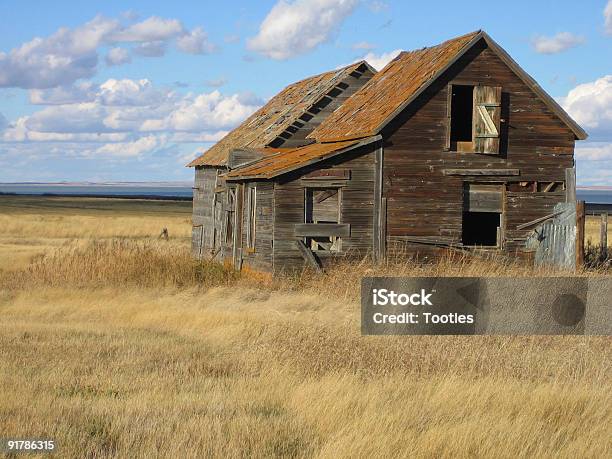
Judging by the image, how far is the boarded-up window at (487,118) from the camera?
22062 mm

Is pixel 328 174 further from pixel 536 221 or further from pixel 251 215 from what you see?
pixel 536 221

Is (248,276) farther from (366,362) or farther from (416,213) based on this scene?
(366,362)

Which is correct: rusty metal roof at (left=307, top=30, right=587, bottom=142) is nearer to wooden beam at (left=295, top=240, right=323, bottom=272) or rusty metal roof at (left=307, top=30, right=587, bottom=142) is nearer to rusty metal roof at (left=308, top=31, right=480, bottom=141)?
rusty metal roof at (left=308, top=31, right=480, bottom=141)

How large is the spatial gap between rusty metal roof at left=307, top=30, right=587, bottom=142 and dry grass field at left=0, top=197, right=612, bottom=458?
21.1 feet

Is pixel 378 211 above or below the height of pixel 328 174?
below

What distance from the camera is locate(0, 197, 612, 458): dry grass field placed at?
7.50 m

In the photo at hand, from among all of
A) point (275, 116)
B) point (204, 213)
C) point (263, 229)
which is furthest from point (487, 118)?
point (204, 213)

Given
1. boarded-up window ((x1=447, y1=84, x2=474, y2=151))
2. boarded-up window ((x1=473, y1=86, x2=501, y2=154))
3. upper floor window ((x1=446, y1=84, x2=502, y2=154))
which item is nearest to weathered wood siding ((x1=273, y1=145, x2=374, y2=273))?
upper floor window ((x1=446, y1=84, x2=502, y2=154))

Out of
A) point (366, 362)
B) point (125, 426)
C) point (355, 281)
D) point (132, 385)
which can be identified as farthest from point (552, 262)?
point (125, 426)

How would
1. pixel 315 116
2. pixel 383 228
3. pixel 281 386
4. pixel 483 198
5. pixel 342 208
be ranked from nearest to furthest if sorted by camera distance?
pixel 281 386
pixel 342 208
pixel 383 228
pixel 483 198
pixel 315 116

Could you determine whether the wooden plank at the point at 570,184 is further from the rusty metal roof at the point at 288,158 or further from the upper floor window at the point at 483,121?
the rusty metal roof at the point at 288,158

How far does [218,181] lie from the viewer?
2791 cm

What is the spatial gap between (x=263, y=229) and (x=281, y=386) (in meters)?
13.0

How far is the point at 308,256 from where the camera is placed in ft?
70.3
